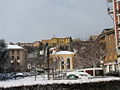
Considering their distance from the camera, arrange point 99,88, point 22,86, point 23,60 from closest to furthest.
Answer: point 22,86, point 99,88, point 23,60

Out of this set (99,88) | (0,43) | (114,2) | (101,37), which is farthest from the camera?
(101,37)

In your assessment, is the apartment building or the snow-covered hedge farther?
the apartment building

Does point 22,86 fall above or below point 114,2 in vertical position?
below

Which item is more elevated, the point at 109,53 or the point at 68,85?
the point at 109,53

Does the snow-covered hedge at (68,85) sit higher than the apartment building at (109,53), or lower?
lower

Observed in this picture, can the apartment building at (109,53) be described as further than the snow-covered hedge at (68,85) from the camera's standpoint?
Yes

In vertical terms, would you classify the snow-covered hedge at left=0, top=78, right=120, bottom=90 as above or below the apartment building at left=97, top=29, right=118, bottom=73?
below

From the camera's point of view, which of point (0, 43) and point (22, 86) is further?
point (0, 43)

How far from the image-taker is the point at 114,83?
17.7 meters

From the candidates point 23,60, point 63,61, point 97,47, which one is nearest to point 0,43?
point 97,47

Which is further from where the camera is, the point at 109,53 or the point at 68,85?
the point at 109,53

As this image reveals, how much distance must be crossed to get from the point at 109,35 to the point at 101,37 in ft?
36.3

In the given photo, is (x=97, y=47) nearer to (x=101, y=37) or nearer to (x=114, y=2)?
(x=101, y=37)

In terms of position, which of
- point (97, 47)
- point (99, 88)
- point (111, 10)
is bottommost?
point (99, 88)
